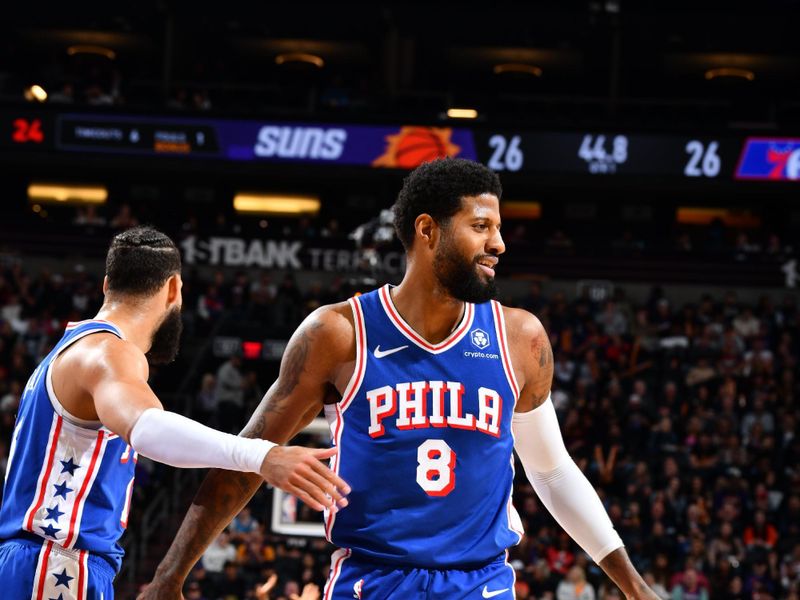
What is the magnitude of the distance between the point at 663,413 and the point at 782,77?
587 inches

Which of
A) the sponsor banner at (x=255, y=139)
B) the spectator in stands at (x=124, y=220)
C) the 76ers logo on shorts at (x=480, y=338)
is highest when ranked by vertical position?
the sponsor banner at (x=255, y=139)

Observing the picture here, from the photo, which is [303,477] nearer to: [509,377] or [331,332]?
[331,332]

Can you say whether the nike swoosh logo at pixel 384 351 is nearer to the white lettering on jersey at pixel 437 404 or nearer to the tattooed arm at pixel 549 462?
the white lettering on jersey at pixel 437 404

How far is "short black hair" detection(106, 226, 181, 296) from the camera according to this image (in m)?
4.04

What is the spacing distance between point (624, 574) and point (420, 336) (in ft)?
3.64

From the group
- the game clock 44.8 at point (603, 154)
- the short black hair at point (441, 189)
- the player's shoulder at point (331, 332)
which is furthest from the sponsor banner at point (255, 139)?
the player's shoulder at point (331, 332)

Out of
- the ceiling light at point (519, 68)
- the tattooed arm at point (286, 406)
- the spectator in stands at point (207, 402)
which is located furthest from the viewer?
the ceiling light at point (519, 68)

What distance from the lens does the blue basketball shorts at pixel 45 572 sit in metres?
3.70

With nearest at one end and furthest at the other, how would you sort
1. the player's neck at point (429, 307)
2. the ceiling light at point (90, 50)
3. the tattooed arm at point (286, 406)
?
the tattooed arm at point (286, 406)
the player's neck at point (429, 307)
the ceiling light at point (90, 50)

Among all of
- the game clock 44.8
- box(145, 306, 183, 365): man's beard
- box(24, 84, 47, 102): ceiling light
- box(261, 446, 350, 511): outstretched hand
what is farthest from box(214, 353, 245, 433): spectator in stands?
box(261, 446, 350, 511): outstretched hand

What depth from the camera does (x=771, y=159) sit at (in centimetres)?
2169

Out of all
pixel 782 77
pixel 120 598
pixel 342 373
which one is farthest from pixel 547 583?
pixel 782 77

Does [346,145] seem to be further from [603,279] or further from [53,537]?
[53,537]

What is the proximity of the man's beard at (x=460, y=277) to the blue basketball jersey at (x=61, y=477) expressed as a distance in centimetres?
111
